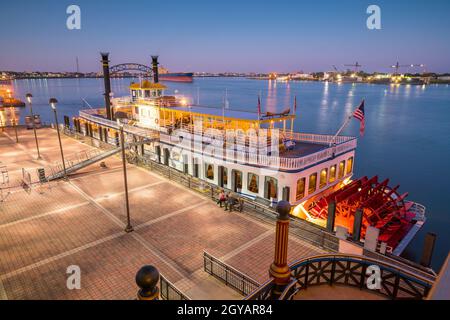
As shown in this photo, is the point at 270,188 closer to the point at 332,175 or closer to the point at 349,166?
the point at 332,175

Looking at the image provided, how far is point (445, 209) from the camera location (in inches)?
1102

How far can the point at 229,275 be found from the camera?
1020cm

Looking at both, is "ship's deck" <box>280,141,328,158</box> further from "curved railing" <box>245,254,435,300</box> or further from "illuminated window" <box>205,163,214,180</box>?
"curved railing" <box>245,254,435,300</box>

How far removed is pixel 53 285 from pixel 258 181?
1268 centimetres

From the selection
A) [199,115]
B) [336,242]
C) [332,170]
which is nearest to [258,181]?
[332,170]

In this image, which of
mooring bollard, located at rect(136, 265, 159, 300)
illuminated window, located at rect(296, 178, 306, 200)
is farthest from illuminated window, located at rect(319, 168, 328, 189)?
mooring bollard, located at rect(136, 265, 159, 300)

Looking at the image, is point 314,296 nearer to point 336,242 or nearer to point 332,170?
point 336,242

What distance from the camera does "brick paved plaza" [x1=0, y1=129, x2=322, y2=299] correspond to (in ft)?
34.1

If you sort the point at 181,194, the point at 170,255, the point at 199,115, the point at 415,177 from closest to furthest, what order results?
the point at 170,255, the point at 181,194, the point at 199,115, the point at 415,177

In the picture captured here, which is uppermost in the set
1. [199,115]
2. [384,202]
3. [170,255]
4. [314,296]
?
[199,115]

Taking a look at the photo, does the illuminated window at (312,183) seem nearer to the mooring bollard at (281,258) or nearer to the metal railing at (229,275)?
the metal railing at (229,275)

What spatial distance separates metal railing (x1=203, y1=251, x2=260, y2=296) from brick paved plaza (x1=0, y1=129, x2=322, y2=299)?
319 millimetres

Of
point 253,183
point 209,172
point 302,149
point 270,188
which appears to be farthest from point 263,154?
point 209,172

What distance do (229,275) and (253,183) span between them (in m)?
10.1
